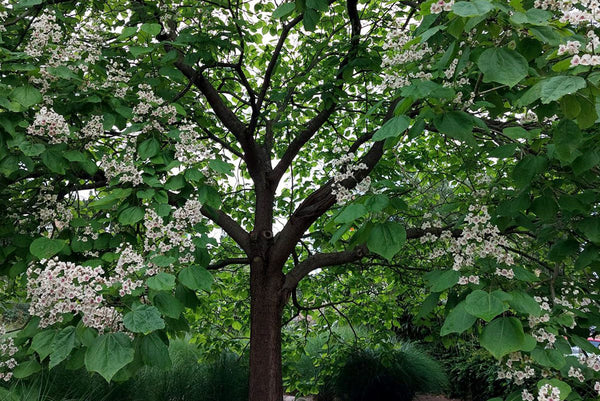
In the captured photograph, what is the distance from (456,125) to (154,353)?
137 centimetres

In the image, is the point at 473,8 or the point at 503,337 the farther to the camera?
the point at 503,337

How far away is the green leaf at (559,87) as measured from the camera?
1.23 meters

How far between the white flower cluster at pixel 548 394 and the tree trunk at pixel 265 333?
2.03 m

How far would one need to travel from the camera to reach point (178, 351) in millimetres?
5730

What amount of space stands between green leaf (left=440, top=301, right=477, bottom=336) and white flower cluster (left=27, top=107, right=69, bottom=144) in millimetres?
1777

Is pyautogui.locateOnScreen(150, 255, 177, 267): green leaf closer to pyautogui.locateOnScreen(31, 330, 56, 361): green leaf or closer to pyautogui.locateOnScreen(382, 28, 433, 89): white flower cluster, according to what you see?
pyautogui.locateOnScreen(31, 330, 56, 361): green leaf

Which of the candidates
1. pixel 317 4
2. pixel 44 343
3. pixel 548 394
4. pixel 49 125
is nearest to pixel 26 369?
pixel 44 343

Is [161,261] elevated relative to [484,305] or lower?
elevated

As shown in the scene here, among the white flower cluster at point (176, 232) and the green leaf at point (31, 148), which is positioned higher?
the green leaf at point (31, 148)

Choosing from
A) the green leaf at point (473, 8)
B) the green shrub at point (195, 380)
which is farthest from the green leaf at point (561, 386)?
the green shrub at point (195, 380)

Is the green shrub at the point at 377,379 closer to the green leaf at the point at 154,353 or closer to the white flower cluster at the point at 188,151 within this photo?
the white flower cluster at the point at 188,151

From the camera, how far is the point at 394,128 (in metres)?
1.59

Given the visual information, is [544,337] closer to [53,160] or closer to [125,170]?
[125,170]

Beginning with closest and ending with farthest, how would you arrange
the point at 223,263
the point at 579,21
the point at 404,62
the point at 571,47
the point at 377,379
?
the point at 571,47 < the point at 579,21 < the point at 404,62 < the point at 223,263 < the point at 377,379
